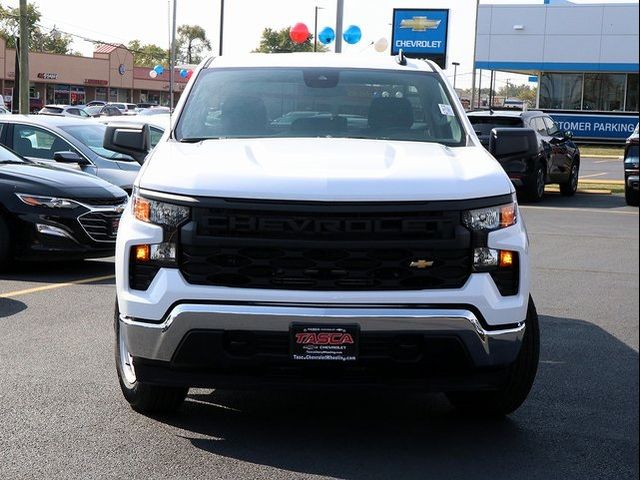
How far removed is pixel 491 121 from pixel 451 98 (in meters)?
13.3

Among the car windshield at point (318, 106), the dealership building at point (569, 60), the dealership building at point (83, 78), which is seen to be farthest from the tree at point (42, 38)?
the car windshield at point (318, 106)

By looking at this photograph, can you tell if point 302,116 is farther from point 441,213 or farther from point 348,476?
point 348,476

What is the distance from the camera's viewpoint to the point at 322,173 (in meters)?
4.39

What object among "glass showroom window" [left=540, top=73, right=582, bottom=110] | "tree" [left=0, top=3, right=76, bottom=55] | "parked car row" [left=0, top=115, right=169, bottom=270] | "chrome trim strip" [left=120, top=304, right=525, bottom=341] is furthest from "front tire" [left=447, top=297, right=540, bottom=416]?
"tree" [left=0, top=3, right=76, bottom=55]

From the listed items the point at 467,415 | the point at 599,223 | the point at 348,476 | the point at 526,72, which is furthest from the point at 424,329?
the point at 526,72

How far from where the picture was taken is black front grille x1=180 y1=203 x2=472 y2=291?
4254 mm

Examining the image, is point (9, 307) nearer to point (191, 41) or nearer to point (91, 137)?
point (91, 137)

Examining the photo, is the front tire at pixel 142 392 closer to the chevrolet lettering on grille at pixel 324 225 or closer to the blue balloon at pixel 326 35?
the chevrolet lettering on grille at pixel 324 225

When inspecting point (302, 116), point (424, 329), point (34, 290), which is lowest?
point (34, 290)

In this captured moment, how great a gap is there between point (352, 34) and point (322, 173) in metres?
30.2

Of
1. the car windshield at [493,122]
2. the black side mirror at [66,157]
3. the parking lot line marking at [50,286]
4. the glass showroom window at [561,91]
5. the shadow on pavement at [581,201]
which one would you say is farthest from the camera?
the glass showroom window at [561,91]

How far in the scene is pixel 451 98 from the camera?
5.98m

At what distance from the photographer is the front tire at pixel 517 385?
15.9 ft

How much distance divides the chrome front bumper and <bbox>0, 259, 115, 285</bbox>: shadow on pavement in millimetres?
5328
